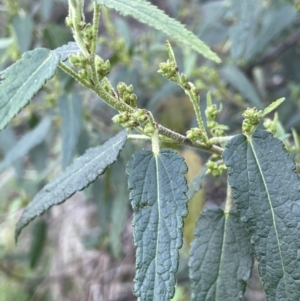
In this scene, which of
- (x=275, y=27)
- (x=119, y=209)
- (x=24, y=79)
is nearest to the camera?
(x=24, y=79)

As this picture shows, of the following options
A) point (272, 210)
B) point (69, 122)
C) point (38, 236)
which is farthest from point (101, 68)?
point (38, 236)

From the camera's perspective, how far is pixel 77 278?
8.13 ft

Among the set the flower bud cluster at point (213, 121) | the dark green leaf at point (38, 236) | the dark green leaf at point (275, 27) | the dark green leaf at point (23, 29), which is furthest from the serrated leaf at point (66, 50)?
the dark green leaf at point (38, 236)

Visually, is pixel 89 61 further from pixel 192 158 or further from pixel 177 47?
pixel 177 47

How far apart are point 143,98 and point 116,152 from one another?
45.7 inches

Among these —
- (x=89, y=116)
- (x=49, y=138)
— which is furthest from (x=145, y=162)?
(x=49, y=138)

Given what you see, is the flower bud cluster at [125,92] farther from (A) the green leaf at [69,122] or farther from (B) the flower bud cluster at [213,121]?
(A) the green leaf at [69,122]

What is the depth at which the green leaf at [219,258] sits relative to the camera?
740mm

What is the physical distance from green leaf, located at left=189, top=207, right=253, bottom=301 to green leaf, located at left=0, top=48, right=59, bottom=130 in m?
0.35

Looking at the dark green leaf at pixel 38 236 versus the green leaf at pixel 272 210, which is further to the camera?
the dark green leaf at pixel 38 236

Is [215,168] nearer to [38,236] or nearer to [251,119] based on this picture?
[251,119]

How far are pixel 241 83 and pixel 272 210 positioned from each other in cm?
108

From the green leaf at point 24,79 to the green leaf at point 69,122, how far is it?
2.11 feet

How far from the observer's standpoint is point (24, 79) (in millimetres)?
643
